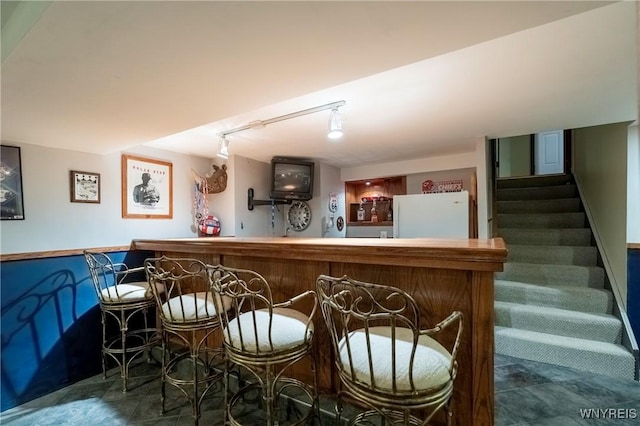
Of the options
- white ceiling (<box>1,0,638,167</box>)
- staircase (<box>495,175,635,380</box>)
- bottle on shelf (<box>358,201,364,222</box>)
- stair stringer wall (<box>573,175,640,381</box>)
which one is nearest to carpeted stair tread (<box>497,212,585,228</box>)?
staircase (<box>495,175,635,380</box>)

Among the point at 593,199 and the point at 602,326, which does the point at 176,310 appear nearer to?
the point at 602,326

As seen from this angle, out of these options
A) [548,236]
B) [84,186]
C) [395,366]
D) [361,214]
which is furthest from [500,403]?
[361,214]

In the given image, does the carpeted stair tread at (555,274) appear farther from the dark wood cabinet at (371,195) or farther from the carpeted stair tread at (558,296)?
the dark wood cabinet at (371,195)

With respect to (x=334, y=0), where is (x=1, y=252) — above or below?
below

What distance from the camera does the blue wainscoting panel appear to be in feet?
6.45

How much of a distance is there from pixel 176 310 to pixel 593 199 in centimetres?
424

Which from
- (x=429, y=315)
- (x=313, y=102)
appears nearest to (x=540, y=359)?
(x=429, y=315)

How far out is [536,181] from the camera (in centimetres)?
428

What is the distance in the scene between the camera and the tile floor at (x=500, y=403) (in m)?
1.71

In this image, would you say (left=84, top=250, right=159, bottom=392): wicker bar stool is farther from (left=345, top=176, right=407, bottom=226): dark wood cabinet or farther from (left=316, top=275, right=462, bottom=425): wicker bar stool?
(left=345, top=176, right=407, bottom=226): dark wood cabinet

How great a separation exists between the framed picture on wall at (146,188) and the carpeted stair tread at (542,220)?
412 centimetres

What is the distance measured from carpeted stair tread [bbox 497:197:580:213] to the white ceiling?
1.64 m

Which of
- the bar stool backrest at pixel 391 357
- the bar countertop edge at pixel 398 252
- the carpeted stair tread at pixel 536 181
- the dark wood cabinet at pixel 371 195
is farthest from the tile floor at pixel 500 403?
the dark wood cabinet at pixel 371 195

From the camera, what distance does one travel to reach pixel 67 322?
2.22 metres
